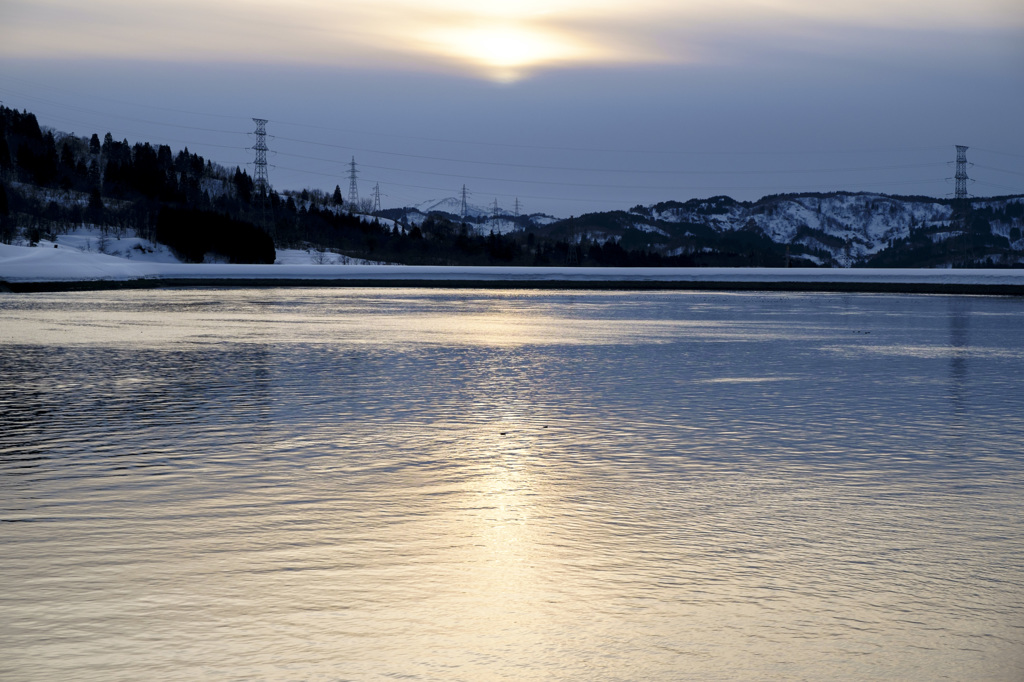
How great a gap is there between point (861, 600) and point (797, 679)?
1335mm

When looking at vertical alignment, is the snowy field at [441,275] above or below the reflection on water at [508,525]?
above

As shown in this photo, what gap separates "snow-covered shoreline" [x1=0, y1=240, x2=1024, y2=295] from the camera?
69.8 m

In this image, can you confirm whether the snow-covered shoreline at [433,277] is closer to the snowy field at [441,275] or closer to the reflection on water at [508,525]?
the snowy field at [441,275]

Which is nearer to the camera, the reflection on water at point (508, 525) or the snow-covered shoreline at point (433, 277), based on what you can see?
the reflection on water at point (508, 525)

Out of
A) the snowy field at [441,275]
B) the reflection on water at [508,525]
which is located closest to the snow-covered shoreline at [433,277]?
the snowy field at [441,275]

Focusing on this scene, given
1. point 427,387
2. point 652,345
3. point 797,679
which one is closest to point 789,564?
point 797,679

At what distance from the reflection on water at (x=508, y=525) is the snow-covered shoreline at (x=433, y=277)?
54498 millimetres

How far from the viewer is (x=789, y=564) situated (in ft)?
23.2

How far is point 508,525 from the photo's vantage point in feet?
26.8

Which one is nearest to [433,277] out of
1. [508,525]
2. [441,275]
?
[441,275]

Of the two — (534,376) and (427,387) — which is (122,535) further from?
(534,376)

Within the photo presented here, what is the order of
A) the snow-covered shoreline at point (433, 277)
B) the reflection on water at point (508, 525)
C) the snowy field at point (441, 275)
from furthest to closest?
the snowy field at point (441, 275), the snow-covered shoreline at point (433, 277), the reflection on water at point (508, 525)

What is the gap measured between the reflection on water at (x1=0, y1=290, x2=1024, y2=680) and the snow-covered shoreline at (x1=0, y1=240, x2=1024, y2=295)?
179ft

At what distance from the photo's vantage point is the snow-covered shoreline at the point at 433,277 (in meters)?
69.8
